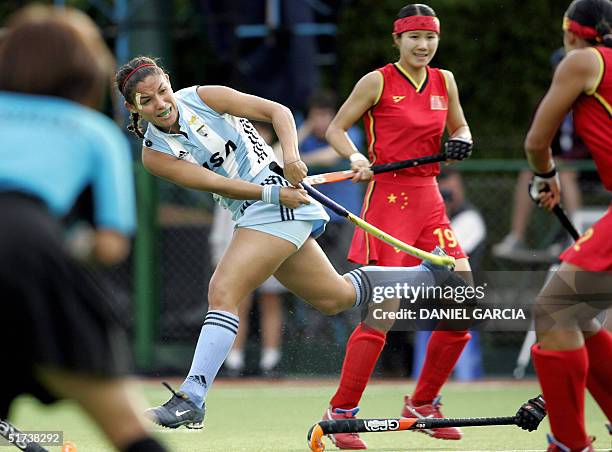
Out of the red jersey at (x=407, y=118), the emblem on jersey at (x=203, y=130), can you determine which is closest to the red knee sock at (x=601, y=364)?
the red jersey at (x=407, y=118)

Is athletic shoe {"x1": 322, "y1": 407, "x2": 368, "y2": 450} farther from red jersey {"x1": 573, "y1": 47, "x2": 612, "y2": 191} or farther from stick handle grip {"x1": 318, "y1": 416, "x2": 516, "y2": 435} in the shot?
red jersey {"x1": 573, "y1": 47, "x2": 612, "y2": 191}

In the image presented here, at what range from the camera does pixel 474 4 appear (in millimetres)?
13133

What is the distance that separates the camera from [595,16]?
15.4 ft

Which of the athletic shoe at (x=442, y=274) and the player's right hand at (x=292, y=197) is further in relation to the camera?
the athletic shoe at (x=442, y=274)

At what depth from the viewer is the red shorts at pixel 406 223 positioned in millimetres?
6316

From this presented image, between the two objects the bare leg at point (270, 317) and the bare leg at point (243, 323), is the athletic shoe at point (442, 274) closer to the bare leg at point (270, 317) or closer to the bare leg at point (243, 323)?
the bare leg at point (243, 323)

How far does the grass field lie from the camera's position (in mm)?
6051

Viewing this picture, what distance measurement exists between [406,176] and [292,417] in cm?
182

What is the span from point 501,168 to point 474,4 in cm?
332

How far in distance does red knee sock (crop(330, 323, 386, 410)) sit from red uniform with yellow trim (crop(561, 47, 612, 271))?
1.63m

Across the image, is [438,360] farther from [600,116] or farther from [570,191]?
[570,191]

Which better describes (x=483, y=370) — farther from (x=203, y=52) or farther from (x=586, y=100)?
(x=586, y=100)

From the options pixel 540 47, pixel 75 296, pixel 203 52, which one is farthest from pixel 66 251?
pixel 540 47

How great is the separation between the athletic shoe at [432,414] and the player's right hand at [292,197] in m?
1.31
